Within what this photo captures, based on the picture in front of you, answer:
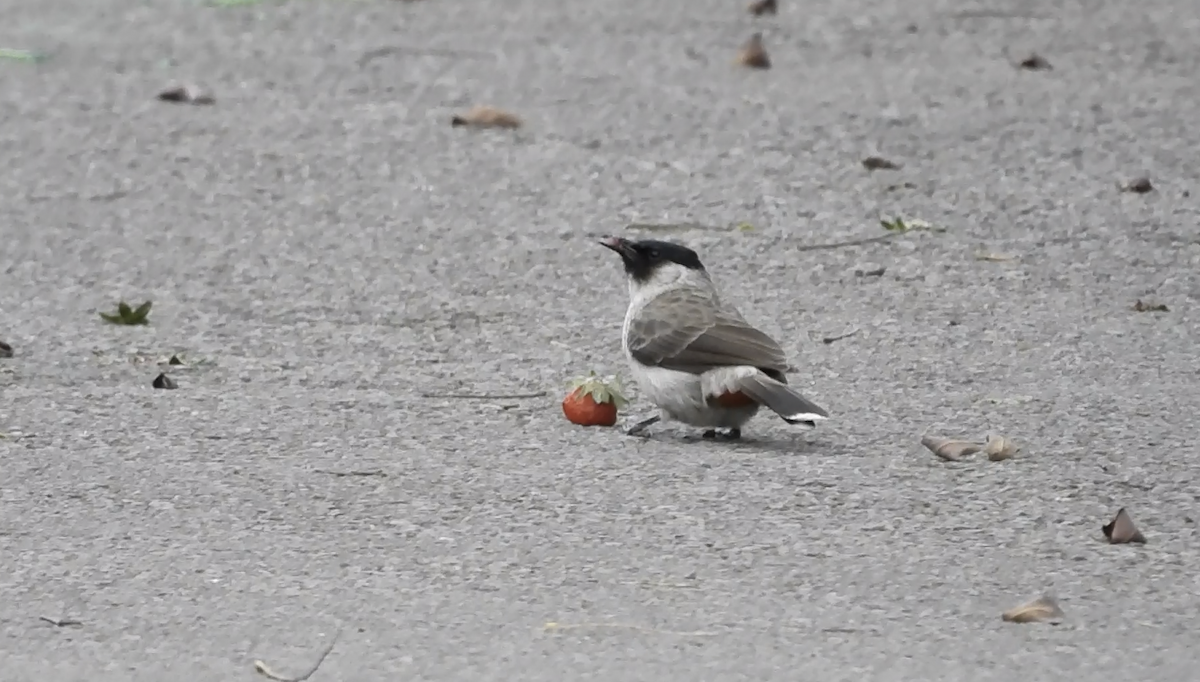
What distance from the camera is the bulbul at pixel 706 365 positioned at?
6707 millimetres

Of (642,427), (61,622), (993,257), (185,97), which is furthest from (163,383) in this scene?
(185,97)

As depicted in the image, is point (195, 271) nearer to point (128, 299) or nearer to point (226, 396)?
point (128, 299)

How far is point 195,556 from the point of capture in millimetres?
5586

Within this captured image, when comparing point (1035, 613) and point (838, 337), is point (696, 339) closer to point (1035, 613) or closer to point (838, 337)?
point (838, 337)

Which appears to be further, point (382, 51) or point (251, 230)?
point (382, 51)

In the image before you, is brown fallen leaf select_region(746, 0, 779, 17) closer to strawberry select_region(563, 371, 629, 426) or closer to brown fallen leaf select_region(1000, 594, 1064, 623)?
strawberry select_region(563, 371, 629, 426)

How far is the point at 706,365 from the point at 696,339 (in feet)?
0.35

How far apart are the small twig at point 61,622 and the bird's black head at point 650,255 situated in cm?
297

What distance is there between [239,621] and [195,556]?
553mm

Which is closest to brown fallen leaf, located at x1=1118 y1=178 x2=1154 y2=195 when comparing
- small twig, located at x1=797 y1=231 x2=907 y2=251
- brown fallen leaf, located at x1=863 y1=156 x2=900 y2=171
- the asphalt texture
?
the asphalt texture

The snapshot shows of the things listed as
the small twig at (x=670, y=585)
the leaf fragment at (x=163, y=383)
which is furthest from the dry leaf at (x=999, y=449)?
the leaf fragment at (x=163, y=383)

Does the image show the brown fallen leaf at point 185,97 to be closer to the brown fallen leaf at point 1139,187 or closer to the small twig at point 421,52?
the small twig at point 421,52

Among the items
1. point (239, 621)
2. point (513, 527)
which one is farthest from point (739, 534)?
point (239, 621)

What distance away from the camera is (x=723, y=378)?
6781mm
